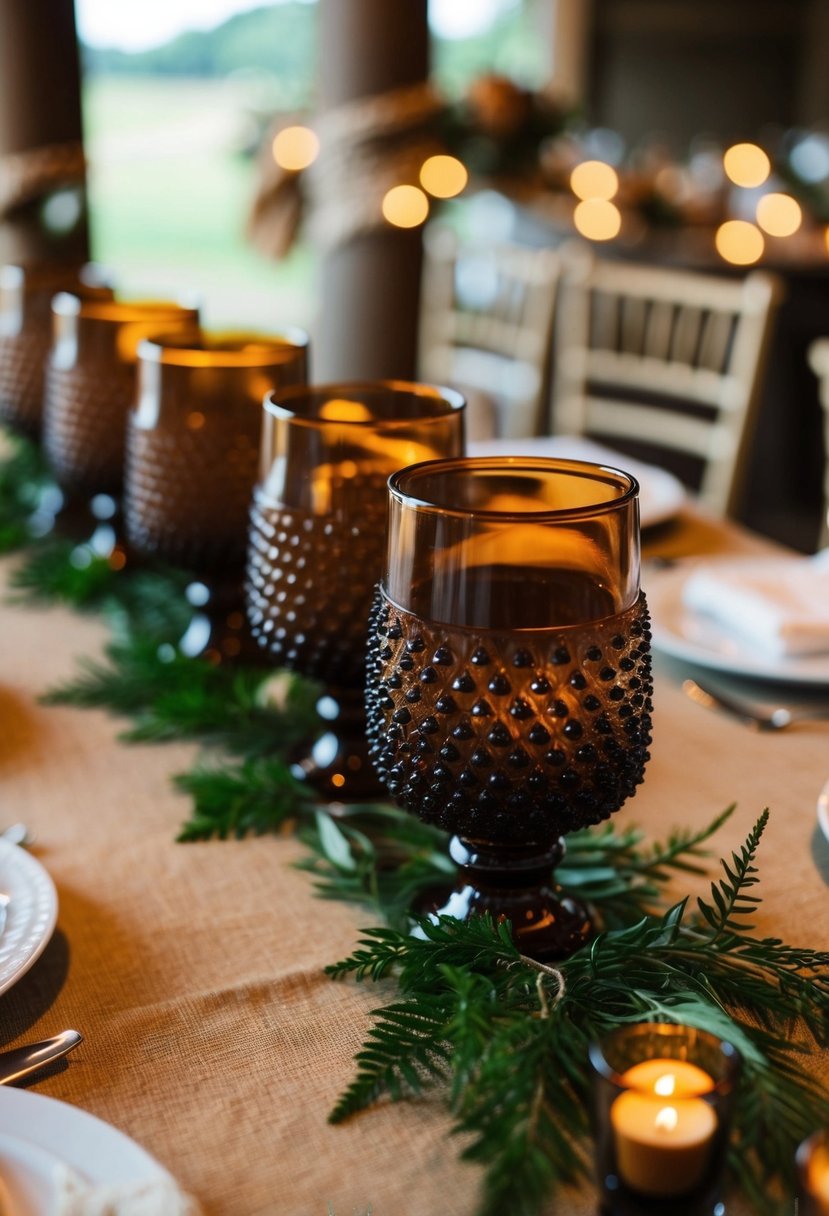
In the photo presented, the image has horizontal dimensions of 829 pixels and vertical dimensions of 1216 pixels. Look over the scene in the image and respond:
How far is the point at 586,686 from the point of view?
20.8 inches

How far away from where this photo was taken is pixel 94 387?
1.04m

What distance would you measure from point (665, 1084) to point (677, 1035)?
2 cm

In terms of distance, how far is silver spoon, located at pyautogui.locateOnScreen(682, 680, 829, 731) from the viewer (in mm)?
822

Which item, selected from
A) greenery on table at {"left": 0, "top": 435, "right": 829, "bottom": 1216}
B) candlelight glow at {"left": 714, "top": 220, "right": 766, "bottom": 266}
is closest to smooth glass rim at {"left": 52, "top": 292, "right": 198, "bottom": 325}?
greenery on table at {"left": 0, "top": 435, "right": 829, "bottom": 1216}

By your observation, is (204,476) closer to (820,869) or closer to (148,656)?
(148,656)

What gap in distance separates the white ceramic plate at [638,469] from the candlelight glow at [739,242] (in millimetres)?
1898

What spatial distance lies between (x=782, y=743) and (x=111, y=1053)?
1.52 ft

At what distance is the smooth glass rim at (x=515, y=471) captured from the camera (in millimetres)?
505

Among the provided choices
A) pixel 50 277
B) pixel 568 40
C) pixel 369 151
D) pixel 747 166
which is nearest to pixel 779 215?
pixel 747 166

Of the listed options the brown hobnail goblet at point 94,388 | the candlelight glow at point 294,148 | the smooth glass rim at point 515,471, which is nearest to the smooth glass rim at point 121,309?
the brown hobnail goblet at point 94,388

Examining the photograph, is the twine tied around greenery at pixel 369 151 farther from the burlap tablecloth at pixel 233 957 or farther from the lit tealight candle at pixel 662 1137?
the lit tealight candle at pixel 662 1137

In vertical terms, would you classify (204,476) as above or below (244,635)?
above

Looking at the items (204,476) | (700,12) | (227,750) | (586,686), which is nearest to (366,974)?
(586,686)

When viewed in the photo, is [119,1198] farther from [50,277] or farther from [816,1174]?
[50,277]
